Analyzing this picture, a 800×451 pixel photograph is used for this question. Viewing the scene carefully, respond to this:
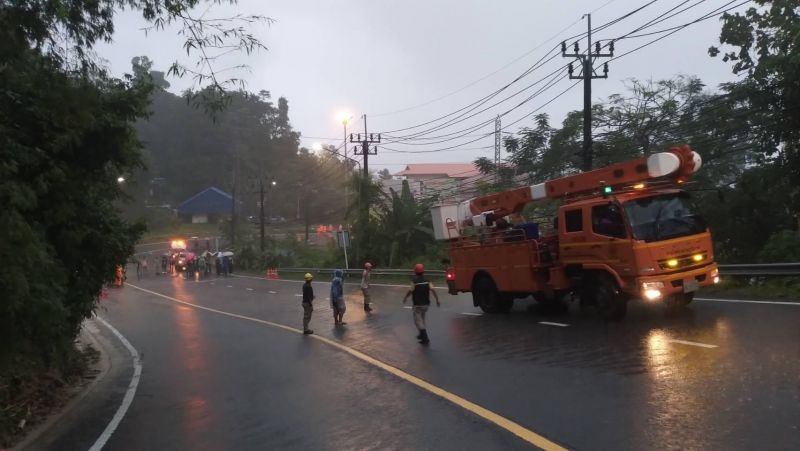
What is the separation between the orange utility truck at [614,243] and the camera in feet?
39.3

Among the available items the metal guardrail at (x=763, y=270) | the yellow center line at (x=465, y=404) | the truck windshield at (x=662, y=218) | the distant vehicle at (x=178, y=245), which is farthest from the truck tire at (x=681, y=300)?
the distant vehicle at (x=178, y=245)

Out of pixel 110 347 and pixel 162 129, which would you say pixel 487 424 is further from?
pixel 162 129

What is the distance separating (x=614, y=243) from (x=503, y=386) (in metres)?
4.97

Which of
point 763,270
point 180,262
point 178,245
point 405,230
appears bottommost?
point 763,270

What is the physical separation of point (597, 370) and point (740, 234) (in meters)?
14.6

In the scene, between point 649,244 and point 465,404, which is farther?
point 649,244

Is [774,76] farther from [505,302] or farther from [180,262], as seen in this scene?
[180,262]

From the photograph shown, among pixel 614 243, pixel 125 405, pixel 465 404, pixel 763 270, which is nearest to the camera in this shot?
pixel 465 404

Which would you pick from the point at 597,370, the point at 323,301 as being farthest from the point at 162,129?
the point at 597,370

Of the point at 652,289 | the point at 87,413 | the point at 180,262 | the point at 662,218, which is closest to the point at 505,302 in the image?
the point at 652,289

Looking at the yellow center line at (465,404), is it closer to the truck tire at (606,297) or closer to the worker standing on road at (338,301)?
the worker standing on road at (338,301)

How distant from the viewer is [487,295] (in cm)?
1633

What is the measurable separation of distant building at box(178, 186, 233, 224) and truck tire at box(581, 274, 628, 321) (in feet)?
293

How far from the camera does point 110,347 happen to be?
17.2m
